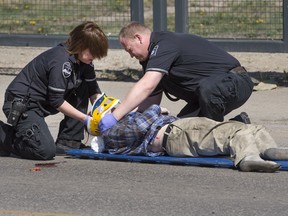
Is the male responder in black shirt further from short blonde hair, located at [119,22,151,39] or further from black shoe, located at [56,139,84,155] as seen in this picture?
black shoe, located at [56,139,84,155]

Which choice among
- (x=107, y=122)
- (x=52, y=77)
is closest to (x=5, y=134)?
(x=52, y=77)

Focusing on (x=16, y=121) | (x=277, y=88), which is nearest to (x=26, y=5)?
(x=277, y=88)

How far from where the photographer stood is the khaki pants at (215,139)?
7.33 m

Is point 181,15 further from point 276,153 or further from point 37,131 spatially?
point 276,153

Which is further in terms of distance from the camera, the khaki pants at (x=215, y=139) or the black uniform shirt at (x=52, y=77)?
the black uniform shirt at (x=52, y=77)

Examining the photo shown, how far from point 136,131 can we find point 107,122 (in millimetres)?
254

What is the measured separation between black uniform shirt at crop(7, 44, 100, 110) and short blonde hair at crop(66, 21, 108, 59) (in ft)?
0.33

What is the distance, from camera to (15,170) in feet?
25.2

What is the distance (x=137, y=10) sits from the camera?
11969mm

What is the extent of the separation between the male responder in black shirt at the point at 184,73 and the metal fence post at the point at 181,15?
3.72 metres

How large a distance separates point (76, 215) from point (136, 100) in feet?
5.66

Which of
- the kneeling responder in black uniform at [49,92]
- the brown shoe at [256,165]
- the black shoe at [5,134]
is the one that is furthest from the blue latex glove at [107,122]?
the brown shoe at [256,165]

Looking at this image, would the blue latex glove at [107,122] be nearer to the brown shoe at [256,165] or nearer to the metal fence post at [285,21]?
the brown shoe at [256,165]

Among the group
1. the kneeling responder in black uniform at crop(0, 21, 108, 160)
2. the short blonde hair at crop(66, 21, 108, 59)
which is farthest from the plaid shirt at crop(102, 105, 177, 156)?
the short blonde hair at crop(66, 21, 108, 59)
